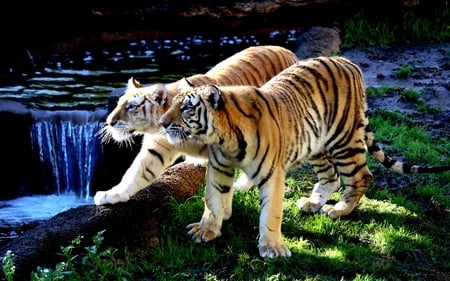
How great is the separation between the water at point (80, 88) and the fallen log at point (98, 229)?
1.72 metres

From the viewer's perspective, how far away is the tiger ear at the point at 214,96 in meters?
3.89

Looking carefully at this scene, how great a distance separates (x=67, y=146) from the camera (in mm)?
6914

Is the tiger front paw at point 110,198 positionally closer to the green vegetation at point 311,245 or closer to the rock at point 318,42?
the green vegetation at point 311,245

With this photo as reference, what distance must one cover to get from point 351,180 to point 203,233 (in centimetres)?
110

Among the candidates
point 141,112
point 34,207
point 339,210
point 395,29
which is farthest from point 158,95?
point 395,29

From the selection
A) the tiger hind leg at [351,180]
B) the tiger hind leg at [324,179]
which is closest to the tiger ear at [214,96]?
the tiger hind leg at [351,180]

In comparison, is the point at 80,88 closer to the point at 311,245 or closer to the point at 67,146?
the point at 67,146

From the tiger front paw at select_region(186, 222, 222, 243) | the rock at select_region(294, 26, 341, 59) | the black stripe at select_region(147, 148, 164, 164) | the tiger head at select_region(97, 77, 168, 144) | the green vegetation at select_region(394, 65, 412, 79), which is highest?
the tiger head at select_region(97, 77, 168, 144)

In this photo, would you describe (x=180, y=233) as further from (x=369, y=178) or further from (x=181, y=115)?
(x=369, y=178)

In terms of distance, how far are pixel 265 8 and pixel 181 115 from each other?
21.7ft

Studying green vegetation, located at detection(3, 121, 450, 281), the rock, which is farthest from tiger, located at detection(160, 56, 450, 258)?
the rock

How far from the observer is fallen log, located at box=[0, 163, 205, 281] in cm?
413

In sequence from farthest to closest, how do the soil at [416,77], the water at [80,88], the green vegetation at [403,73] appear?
the green vegetation at [403,73] → the soil at [416,77] → the water at [80,88]

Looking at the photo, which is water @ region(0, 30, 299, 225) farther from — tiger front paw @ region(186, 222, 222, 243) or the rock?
tiger front paw @ region(186, 222, 222, 243)
